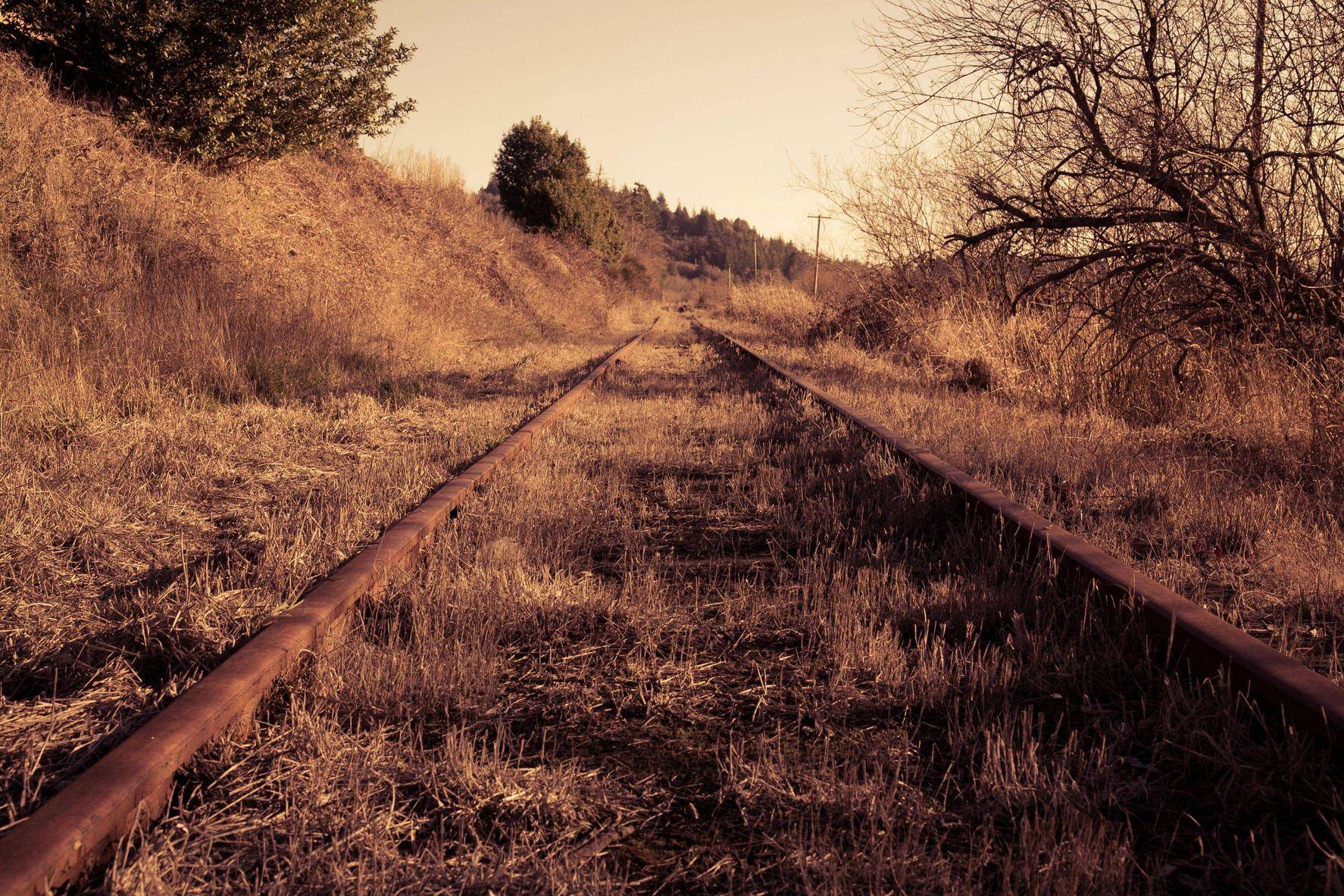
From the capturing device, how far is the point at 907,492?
3.95 m

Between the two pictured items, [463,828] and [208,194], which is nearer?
[463,828]

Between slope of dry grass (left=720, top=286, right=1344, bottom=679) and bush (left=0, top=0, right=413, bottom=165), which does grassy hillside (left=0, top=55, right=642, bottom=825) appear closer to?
bush (left=0, top=0, right=413, bottom=165)

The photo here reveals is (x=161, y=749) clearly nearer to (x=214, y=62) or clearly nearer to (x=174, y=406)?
(x=174, y=406)

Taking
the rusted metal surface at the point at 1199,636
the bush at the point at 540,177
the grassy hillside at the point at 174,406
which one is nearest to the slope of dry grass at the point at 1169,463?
the rusted metal surface at the point at 1199,636

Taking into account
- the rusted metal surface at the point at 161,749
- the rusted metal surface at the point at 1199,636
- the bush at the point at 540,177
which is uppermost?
the bush at the point at 540,177

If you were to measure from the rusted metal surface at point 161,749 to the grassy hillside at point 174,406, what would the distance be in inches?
7.2

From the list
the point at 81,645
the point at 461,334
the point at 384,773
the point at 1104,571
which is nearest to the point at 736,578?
the point at 1104,571

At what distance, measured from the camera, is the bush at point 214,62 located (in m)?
9.27

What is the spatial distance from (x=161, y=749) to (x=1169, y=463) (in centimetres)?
450

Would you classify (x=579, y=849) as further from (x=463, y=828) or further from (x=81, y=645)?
(x=81, y=645)

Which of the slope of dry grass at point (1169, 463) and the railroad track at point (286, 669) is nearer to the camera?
the railroad track at point (286, 669)

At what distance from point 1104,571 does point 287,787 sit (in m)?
2.24

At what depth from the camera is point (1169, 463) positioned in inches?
169

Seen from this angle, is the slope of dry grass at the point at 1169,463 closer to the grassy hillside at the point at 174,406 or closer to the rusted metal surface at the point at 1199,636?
the rusted metal surface at the point at 1199,636
